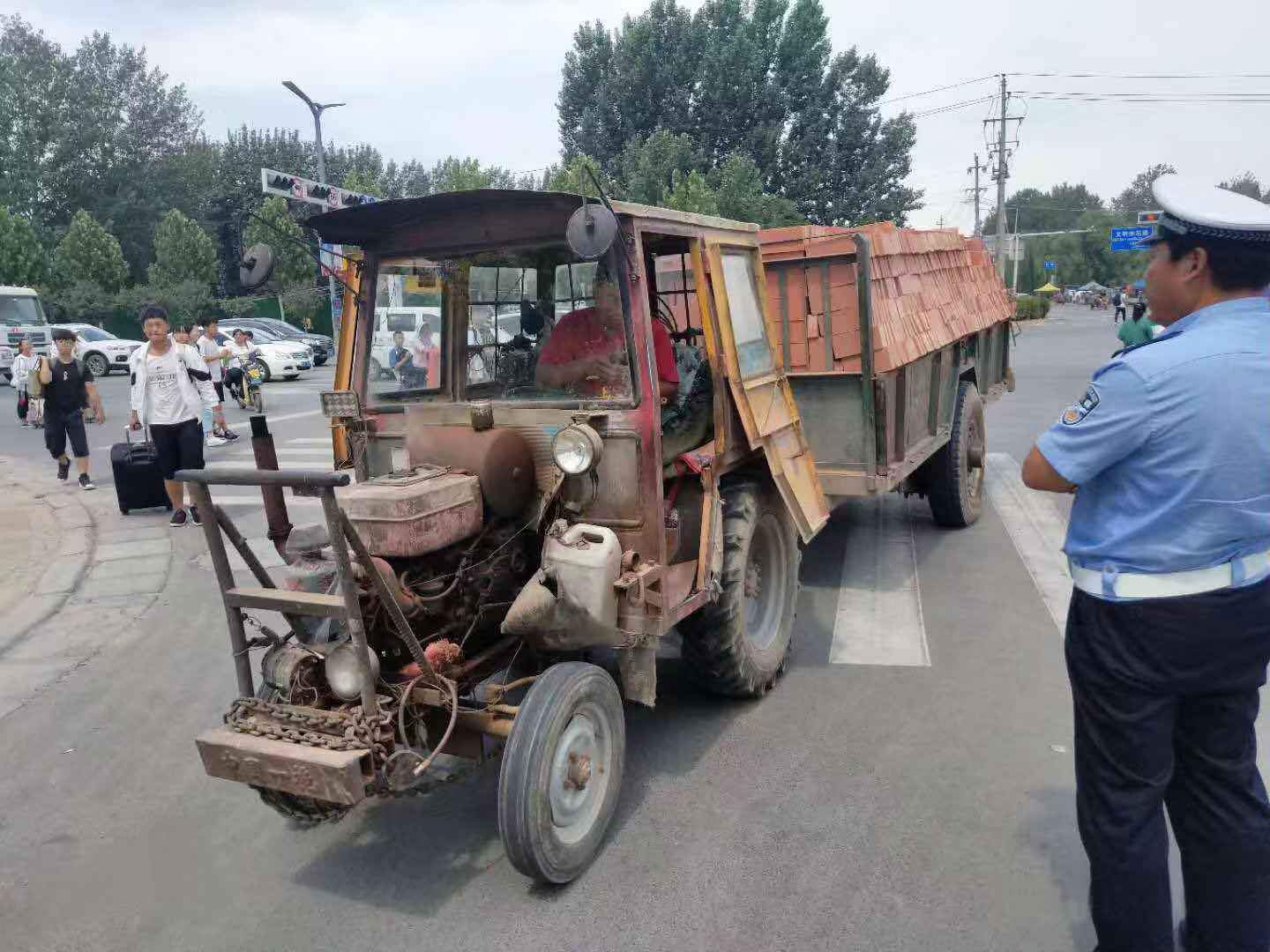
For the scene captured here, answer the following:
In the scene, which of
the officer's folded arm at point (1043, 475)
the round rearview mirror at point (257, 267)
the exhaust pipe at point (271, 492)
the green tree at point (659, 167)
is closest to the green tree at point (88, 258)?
the green tree at point (659, 167)

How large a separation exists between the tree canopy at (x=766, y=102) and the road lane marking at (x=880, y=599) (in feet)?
108

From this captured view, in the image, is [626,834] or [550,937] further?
[626,834]

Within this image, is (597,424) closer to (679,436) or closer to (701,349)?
(679,436)

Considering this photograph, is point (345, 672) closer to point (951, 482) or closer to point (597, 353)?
point (597, 353)

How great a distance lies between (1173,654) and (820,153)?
130 feet

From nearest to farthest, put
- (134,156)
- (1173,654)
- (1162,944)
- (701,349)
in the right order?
(1173,654) → (1162,944) → (701,349) → (134,156)

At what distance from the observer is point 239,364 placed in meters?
17.5

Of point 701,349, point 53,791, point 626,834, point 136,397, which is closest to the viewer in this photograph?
point 626,834

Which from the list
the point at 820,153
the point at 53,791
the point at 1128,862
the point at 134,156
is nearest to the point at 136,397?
the point at 53,791

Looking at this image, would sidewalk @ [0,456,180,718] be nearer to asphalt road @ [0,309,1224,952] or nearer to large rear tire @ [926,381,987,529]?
asphalt road @ [0,309,1224,952]

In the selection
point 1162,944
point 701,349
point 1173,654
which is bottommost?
point 1162,944

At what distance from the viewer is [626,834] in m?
3.53

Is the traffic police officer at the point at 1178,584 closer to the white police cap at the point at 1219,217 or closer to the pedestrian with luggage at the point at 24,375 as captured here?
the white police cap at the point at 1219,217

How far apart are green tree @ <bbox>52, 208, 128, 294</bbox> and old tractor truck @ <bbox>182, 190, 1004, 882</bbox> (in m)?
43.5
